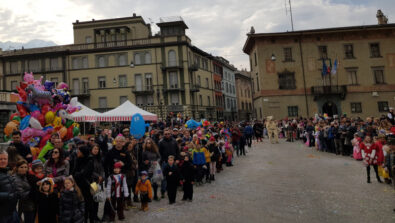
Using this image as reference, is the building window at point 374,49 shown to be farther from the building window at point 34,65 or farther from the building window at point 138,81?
the building window at point 34,65

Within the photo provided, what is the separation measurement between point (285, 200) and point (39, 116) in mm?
8336

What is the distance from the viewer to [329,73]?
29.3m

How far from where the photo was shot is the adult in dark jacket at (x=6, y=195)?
4.02 metres

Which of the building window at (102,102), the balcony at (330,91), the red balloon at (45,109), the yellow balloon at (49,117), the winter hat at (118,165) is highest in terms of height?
the building window at (102,102)

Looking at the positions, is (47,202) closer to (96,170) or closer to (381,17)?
(96,170)

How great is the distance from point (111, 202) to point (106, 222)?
446mm

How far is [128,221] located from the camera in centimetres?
600

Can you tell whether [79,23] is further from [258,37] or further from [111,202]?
[111,202]

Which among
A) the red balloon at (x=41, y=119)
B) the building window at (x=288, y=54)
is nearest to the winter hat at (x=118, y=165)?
the red balloon at (x=41, y=119)

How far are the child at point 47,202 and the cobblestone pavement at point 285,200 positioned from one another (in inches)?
68.9

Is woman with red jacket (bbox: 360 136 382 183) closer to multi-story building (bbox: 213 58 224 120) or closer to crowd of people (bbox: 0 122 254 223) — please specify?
crowd of people (bbox: 0 122 254 223)

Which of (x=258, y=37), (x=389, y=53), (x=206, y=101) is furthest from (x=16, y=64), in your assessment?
(x=389, y=53)

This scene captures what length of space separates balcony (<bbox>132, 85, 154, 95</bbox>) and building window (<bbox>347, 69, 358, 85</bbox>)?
25.3 m

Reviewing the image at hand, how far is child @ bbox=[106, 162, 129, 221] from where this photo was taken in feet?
20.0
